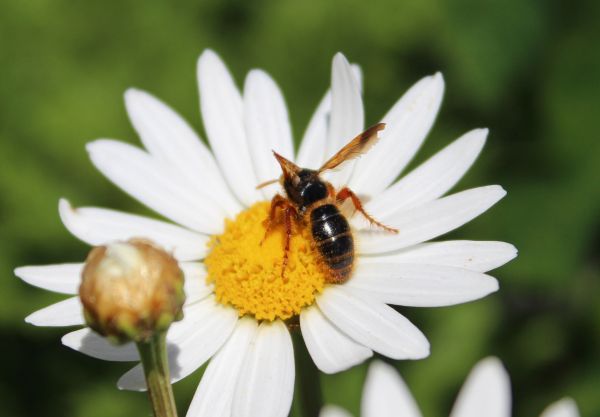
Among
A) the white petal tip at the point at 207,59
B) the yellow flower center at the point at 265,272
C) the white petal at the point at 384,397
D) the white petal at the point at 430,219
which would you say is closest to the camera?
the white petal at the point at 384,397

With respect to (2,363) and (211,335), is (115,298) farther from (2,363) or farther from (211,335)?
(2,363)

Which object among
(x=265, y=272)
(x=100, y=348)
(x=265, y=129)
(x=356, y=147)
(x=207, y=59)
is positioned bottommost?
(x=100, y=348)

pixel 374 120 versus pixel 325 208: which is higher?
pixel 374 120

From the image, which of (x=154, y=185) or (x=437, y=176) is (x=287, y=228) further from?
(x=154, y=185)

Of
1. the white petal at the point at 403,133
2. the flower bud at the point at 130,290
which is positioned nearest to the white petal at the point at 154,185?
the white petal at the point at 403,133

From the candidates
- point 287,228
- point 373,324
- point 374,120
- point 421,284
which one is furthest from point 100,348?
point 374,120

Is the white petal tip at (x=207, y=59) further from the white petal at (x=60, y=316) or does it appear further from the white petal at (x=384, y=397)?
the white petal at (x=384, y=397)

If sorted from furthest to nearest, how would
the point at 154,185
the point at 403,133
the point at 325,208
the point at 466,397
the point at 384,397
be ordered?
the point at 154,185 < the point at 403,133 < the point at 325,208 < the point at 466,397 < the point at 384,397
